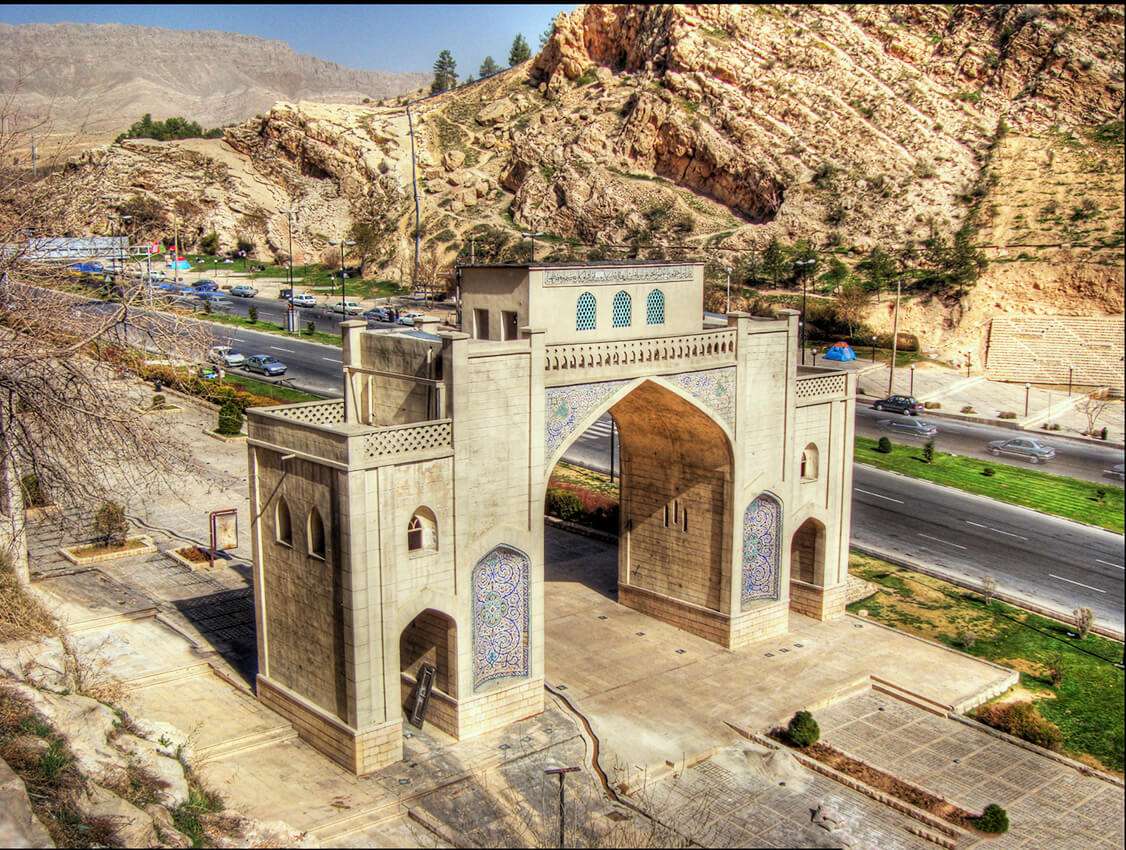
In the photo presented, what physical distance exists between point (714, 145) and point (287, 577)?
62.1 metres

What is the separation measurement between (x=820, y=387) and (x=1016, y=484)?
13957mm

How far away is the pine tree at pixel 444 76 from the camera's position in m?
110

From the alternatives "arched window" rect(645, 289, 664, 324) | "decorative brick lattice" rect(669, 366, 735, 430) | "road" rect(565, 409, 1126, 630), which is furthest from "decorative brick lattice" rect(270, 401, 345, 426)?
"road" rect(565, 409, 1126, 630)

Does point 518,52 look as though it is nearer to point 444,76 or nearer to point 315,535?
point 444,76

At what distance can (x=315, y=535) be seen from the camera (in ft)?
54.3

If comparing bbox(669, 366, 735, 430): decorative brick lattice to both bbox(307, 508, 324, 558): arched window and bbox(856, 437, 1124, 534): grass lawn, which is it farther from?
bbox(856, 437, 1124, 534): grass lawn

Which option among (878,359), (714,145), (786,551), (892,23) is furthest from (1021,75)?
(786,551)

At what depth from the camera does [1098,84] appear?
73.1m

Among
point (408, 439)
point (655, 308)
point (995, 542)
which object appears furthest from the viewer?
point (995, 542)

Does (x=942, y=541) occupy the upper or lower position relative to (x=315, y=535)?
lower

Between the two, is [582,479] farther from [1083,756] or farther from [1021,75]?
[1021,75]

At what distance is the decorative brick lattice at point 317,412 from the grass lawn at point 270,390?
66.7 ft

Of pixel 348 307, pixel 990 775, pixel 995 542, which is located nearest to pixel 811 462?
pixel 990 775

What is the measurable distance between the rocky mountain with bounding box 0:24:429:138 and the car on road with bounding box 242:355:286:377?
9.86 metres
